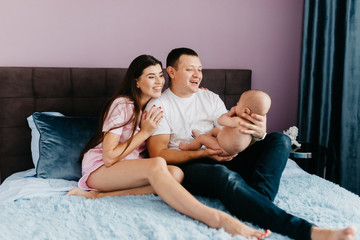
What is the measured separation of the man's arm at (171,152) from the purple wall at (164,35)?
3.21ft

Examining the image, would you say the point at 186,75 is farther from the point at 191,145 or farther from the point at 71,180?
the point at 71,180

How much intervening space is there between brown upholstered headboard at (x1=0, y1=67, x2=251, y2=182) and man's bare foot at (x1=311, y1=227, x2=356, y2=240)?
1.79 metres

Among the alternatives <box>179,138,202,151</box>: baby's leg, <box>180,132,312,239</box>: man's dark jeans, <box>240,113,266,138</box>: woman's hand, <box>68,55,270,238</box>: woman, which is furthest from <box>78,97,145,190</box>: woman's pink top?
<box>240,113,266,138</box>: woman's hand

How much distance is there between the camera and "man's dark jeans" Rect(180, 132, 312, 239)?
123cm

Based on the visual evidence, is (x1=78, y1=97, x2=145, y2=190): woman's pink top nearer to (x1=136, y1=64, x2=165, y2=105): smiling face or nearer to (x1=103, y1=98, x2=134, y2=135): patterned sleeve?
(x1=103, y1=98, x2=134, y2=135): patterned sleeve

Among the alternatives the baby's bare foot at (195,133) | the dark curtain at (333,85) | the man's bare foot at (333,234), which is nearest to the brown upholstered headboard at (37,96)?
the baby's bare foot at (195,133)

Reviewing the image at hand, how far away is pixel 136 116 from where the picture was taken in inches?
71.4

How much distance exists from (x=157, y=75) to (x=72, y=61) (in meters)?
0.93

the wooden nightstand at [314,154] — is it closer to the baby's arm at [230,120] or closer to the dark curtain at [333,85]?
the dark curtain at [333,85]

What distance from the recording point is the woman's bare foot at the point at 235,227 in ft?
3.91

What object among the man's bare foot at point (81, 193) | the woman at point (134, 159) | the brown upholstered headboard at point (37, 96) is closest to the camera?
the woman at point (134, 159)

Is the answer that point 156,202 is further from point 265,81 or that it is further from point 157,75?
point 265,81

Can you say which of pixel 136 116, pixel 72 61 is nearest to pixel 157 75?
pixel 136 116

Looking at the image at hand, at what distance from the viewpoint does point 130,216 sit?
1.34 m
